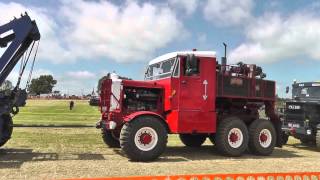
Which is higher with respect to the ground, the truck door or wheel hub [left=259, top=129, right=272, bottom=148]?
the truck door

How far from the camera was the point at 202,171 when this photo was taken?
1202cm

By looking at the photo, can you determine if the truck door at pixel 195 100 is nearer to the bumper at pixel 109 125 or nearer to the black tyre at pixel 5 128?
the bumper at pixel 109 125

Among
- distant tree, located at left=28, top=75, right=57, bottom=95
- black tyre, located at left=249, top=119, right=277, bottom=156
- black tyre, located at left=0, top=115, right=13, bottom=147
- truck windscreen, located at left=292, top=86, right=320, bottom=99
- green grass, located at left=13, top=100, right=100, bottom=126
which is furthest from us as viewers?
distant tree, located at left=28, top=75, right=57, bottom=95

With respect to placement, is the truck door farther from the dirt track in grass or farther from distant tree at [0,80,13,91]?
distant tree at [0,80,13,91]

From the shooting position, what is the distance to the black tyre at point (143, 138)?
1334cm

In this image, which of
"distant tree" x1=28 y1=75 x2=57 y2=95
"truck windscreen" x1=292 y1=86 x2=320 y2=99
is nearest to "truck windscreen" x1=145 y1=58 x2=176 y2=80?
"truck windscreen" x1=292 y1=86 x2=320 y2=99

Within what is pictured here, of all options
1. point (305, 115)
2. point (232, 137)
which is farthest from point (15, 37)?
point (305, 115)

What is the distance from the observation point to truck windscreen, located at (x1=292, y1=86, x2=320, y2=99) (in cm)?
1962

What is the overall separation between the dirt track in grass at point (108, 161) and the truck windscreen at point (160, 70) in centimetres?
231

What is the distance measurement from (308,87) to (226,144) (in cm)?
644

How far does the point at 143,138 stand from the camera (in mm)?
13562

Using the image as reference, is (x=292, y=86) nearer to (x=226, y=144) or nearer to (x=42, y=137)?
(x=226, y=144)

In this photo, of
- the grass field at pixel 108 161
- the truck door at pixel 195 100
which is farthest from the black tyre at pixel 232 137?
the truck door at pixel 195 100

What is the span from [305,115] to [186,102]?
618cm
